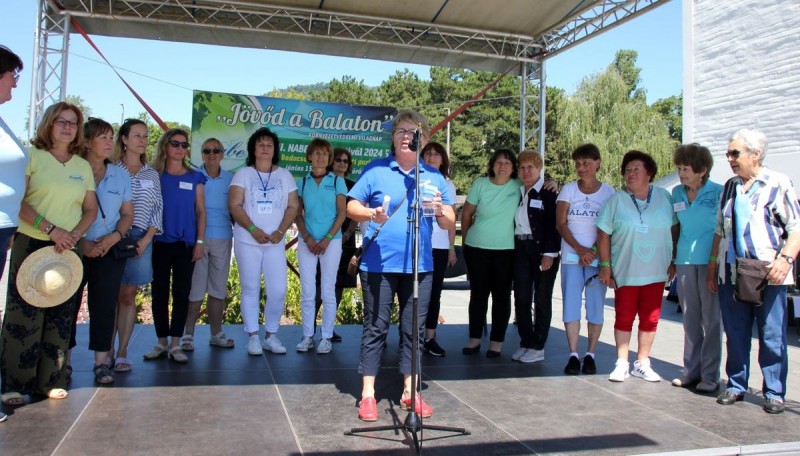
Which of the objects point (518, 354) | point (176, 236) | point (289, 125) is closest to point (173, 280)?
point (176, 236)

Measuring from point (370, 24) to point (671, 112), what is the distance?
5646cm

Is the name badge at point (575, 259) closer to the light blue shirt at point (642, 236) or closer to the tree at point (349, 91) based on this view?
the light blue shirt at point (642, 236)

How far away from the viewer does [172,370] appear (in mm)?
4453

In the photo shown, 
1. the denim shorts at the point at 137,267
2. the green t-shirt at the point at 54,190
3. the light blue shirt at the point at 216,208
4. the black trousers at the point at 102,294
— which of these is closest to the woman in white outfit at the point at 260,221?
the light blue shirt at the point at 216,208

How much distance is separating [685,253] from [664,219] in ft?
0.91

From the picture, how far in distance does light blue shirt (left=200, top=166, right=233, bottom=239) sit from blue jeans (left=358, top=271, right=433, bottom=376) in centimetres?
187

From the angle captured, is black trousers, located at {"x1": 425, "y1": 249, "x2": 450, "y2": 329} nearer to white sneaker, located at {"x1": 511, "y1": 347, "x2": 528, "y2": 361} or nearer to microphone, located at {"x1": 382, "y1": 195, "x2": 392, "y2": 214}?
white sneaker, located at {"x1": 511, "y1": 347, "x2": 528, "y2": 361}

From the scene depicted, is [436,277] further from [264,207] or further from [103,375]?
[103,375]

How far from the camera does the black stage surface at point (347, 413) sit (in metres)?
3.07

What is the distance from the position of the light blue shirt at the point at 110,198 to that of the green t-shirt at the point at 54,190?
23cm

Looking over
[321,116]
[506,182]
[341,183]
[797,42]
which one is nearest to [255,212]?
[341,183]

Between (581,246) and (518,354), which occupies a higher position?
(581,246)

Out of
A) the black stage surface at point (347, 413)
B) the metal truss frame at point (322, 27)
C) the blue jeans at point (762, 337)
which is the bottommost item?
Result: the black stage surface at point (347, 413)

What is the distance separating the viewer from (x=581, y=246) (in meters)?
4.80
